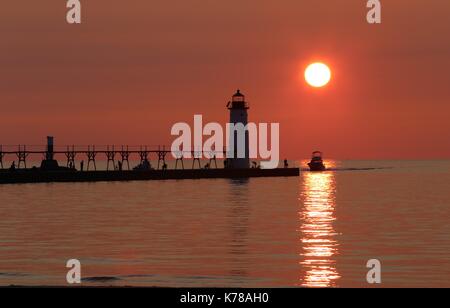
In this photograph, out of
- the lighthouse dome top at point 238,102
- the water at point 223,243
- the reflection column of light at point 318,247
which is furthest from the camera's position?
the lighthouse dome top at point 238,102

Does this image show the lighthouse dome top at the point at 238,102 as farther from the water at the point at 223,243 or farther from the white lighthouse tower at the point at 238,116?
the water at the point at 223,243

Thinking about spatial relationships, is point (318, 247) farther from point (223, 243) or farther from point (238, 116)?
point (238, 116)

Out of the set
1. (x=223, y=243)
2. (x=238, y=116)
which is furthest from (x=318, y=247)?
(x=238, y=116)

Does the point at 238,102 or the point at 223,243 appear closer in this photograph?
the point at 223,243

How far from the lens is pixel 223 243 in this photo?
43625mm

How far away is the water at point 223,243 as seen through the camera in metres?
30.9

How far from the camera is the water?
30.9 meters

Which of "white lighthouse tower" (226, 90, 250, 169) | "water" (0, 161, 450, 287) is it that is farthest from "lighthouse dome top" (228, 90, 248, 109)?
"water" (0, 161, 450, 287)

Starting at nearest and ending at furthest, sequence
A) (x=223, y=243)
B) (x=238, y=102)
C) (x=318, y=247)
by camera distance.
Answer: (x=318, y=247), (x=223, y=243), (x=238, y=102)

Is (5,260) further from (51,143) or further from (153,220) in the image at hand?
(51,143)

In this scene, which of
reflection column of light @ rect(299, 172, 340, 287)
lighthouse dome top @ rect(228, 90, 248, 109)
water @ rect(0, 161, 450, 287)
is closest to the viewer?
reflection column of light @ rect(299, 172, 340, 287)

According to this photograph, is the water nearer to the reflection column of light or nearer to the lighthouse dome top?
A: the reflection column of light

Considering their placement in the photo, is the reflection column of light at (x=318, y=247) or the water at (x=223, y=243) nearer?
the reflection column of light at (x=318, y=247)

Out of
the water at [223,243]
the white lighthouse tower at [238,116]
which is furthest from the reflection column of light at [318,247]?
the white lighthouse tower at [238,116]
